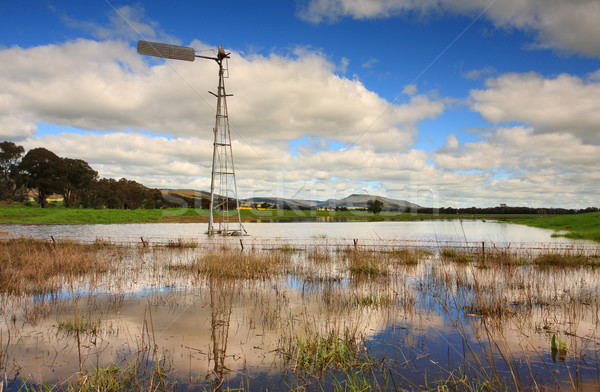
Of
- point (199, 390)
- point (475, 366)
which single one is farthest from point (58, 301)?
point (475, 366)

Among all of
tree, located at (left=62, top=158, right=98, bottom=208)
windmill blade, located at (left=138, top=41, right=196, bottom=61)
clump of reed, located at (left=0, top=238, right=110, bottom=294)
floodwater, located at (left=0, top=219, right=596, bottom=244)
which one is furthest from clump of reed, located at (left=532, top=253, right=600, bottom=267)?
tree, located at (left=62, top=158, right=98, bottom=208)

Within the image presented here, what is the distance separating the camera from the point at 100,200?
313ft

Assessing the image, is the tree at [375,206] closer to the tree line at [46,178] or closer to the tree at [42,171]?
the tree line at [46,178]

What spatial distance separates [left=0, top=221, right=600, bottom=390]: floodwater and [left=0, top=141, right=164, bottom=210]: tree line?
259 ft

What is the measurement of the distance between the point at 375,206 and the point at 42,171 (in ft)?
347

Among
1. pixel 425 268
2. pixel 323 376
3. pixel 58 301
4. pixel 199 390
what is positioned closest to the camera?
pixel 199 390

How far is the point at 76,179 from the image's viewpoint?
83.6 m

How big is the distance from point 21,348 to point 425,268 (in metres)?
15.2

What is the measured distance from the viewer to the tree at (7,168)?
76.6 meters

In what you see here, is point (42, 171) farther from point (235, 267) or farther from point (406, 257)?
point (406, 257)

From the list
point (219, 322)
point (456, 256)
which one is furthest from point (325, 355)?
point (456, 256)

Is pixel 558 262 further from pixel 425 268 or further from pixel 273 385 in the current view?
pixel 273 385

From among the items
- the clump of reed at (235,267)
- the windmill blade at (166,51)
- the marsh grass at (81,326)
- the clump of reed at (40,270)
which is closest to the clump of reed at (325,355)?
the marsh grass at (81,326)

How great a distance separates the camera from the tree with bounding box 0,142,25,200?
76.6 meters
